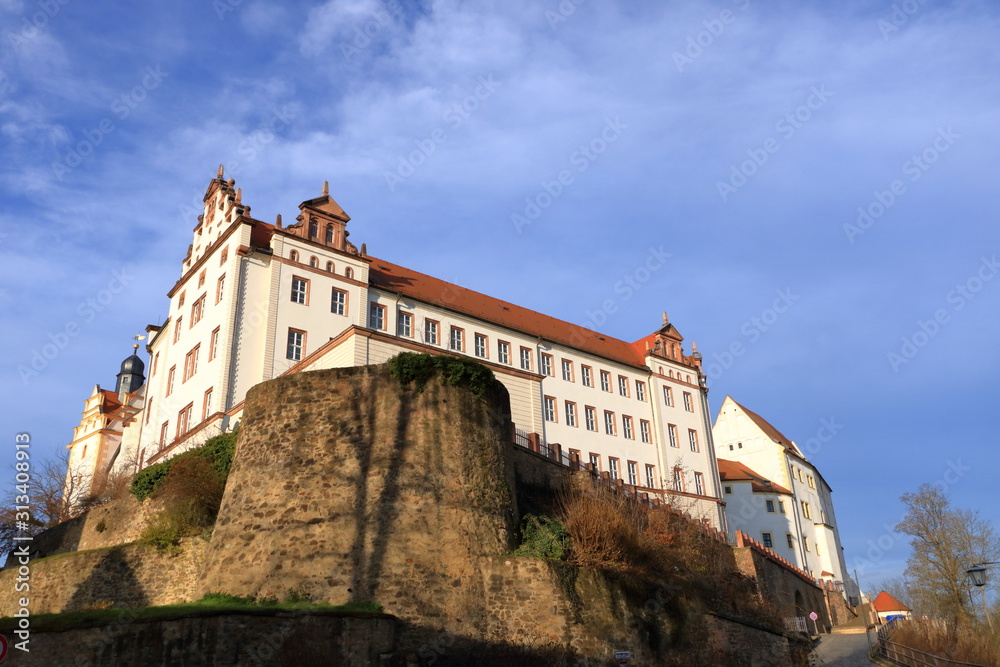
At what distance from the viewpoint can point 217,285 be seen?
40.0 meters

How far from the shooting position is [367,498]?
2220 centimetres

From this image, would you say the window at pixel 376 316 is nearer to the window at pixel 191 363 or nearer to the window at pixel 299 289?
the window at pixel 299 289

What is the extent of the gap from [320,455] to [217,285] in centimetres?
2012

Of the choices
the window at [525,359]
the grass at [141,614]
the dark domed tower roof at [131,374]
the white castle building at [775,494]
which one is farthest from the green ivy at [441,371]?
the dark domed tower roof at [131,374]

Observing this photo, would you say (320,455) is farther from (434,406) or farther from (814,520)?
(814,520)

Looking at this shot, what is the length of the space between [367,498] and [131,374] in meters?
69.8

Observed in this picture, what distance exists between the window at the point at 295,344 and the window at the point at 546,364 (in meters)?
16.4

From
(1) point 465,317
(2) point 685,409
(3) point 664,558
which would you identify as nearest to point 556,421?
(1) point 465,317

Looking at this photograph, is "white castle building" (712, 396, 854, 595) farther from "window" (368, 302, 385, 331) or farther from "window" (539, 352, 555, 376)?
"window" (368, 302, 385, 331)

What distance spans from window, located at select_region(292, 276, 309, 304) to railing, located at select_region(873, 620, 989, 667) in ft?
95.2

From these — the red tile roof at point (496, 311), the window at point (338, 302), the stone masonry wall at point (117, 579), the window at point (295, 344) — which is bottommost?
the stone masonry wall at point (117, 579)

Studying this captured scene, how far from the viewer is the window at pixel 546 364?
5026 cm

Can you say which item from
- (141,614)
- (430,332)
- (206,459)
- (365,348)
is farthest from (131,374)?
(141,614)

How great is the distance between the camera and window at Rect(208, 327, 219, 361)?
124ft
